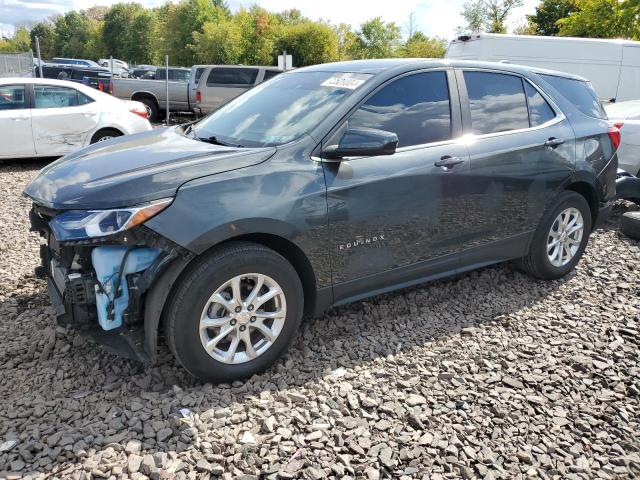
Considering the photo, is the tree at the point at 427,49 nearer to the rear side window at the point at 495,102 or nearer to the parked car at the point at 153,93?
the parked car at the point at 153,93

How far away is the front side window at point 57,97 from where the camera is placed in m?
9.20

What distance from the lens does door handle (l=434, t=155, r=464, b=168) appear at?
12.1ft

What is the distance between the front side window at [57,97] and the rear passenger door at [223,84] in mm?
6992

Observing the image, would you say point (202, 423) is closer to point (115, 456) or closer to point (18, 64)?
point (115, 456)

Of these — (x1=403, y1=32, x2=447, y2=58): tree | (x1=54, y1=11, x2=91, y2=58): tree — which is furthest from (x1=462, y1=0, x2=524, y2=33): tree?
(x1=54, y1=11, x2=91, y2=58): tree

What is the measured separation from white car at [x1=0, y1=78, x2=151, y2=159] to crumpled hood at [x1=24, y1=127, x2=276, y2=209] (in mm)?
6390

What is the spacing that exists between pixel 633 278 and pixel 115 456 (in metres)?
4.51

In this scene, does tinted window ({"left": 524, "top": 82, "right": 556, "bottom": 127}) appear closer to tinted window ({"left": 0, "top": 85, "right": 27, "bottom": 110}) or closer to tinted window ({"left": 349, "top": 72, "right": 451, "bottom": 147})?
tinted window ({"left": 349, "top": 72, "right": 451, "bottom": 147})

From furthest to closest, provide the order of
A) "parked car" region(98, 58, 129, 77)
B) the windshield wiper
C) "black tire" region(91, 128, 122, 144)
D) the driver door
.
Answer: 1. "parked car" region(98, 58, 129, 77)
2. "black tire" region(91, 128, 122, 144)
3. the windshield wiper
4. the driver door

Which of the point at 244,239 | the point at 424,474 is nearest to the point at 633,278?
the point at 424,474

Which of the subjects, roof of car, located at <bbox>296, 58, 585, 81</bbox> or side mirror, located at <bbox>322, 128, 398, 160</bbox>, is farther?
roof of car, located at <bbox>296, 58, 585, 81</bbox>

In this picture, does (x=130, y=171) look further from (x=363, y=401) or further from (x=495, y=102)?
(x=495, y=102)

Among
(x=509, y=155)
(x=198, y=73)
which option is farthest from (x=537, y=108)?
(x=198, y=73)

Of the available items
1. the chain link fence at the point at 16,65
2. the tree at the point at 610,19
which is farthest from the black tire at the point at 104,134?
the tree at the point at 610,19
